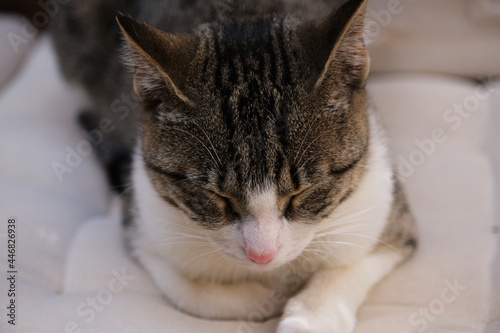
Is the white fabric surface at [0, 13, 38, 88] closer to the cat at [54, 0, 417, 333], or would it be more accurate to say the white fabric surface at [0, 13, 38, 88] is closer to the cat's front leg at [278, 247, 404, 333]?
the cat at [54, 0, 417, 333]

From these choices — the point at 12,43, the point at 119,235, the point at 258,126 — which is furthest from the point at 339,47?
the point at 12,43

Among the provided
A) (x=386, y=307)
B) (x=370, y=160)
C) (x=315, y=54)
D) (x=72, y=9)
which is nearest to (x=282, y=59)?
(x=315, y=54)

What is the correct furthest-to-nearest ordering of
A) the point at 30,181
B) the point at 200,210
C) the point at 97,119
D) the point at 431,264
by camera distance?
the point at 97,119
the point at 30,181
the point at 431,264
the point at 200,210

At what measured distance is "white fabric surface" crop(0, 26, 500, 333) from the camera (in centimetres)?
132

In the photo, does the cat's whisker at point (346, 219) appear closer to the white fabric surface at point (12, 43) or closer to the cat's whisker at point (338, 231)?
the cat's whisker at point (338, 231)

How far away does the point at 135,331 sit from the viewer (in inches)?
49.3

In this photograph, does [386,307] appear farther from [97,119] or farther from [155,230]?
[97,119]

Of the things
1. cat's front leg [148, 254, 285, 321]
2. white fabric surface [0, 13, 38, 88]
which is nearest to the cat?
cat's front leg [148, 254, 285, 321]

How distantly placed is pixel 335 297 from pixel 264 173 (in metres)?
0.44

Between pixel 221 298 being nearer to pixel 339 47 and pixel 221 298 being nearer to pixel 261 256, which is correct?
pixel 261 256

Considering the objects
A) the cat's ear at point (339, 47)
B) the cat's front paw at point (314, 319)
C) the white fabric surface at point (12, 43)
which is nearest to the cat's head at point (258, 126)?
the cat's ear at point (339, 47)

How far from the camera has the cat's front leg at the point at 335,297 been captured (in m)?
1.25

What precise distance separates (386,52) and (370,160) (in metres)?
1.53

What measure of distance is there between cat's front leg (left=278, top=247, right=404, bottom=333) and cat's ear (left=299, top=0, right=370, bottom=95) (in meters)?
0.53
